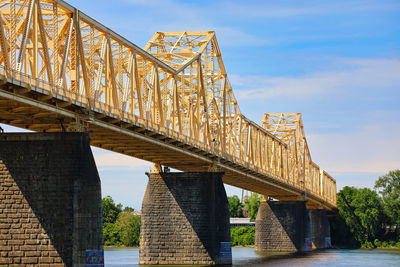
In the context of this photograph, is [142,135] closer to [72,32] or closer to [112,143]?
[112,143]

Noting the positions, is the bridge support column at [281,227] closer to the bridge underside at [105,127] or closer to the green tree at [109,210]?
the bridge underside at [105,127]

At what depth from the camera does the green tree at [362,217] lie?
13625 centimetres

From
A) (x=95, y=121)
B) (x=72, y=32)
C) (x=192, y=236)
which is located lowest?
(x=192, y=236)

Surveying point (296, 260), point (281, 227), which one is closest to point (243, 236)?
point (281, 227)

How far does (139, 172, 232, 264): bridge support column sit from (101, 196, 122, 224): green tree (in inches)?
3600

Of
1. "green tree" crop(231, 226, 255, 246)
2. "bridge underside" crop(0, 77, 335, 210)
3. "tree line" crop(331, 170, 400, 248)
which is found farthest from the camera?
"green tree" crop(231, 226, 255, 246)

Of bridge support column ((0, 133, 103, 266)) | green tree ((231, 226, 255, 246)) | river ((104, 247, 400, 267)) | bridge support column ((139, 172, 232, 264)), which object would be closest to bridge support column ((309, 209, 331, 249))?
green tree ((231, 226, 255, 246))

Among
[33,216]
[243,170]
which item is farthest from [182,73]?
[33,216]

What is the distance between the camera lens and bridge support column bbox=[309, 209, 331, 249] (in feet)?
406

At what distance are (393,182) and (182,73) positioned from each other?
99495mm

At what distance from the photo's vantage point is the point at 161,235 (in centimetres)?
6291

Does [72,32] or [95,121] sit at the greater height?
[72,32]

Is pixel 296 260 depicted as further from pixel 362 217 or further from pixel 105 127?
pixel 362 217

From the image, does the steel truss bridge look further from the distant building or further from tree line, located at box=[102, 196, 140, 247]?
the distant building
